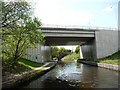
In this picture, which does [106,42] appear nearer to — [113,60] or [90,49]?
[90,49]

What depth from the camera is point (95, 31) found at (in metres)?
54.5

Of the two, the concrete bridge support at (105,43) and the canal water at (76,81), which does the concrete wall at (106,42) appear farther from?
the canal water at (76,81)

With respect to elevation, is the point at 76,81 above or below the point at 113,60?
below

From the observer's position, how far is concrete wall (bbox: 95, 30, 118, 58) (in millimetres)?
55031

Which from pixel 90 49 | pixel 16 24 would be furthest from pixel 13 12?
pixel 90 49

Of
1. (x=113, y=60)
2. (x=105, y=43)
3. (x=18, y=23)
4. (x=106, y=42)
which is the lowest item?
(x=113, y=60)

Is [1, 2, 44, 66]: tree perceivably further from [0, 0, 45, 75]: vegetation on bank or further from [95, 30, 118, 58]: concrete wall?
[95, 30, 118, 58]: concrete wall

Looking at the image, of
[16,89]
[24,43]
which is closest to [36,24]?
[24,43]

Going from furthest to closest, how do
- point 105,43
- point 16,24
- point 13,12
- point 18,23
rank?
point 105,43 < point 18,23 < point 16,24 < point 13,12

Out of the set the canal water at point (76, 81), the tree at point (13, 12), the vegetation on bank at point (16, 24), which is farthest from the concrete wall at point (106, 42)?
the tree at point (13, 12)

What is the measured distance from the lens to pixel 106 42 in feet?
183

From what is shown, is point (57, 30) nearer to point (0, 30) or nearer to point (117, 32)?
point (117, 32)

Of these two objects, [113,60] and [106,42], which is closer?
[113,60]

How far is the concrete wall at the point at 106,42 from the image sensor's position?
5503 centimetres
